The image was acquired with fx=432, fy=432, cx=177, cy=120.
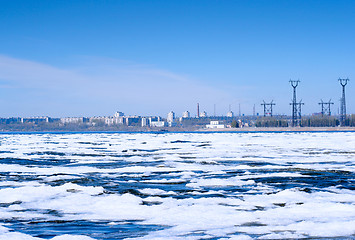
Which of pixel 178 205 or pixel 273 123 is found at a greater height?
pixel 273 123

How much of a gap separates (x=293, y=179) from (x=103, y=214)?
642cm

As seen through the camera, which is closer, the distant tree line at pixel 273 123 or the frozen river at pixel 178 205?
the frozen river at pixel 178 205

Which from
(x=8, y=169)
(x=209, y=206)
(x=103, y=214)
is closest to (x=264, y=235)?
(x=209, y=206)

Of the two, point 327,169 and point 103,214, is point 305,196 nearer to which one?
point 103,214

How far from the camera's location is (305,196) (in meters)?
9.18

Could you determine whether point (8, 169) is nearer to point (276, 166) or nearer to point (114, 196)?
point (114, 196)

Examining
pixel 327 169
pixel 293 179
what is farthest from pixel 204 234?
pixel 327 169

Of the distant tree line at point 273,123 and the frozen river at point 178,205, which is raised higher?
the distant tree line at point 273,123

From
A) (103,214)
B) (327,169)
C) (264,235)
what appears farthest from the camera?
(327,169)

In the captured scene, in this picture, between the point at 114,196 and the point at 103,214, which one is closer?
the point at 103,214

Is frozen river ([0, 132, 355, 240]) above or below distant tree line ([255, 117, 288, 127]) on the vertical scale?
below

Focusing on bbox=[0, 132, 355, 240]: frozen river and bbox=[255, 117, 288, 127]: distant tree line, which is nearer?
bbox=[0, 132, 355, 240]: frozen river

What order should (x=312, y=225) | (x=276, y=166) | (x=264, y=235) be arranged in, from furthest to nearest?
(x=276, y=166), (x=312, y=225), (x=264, y=235)

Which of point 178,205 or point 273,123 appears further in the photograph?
point 273,123
